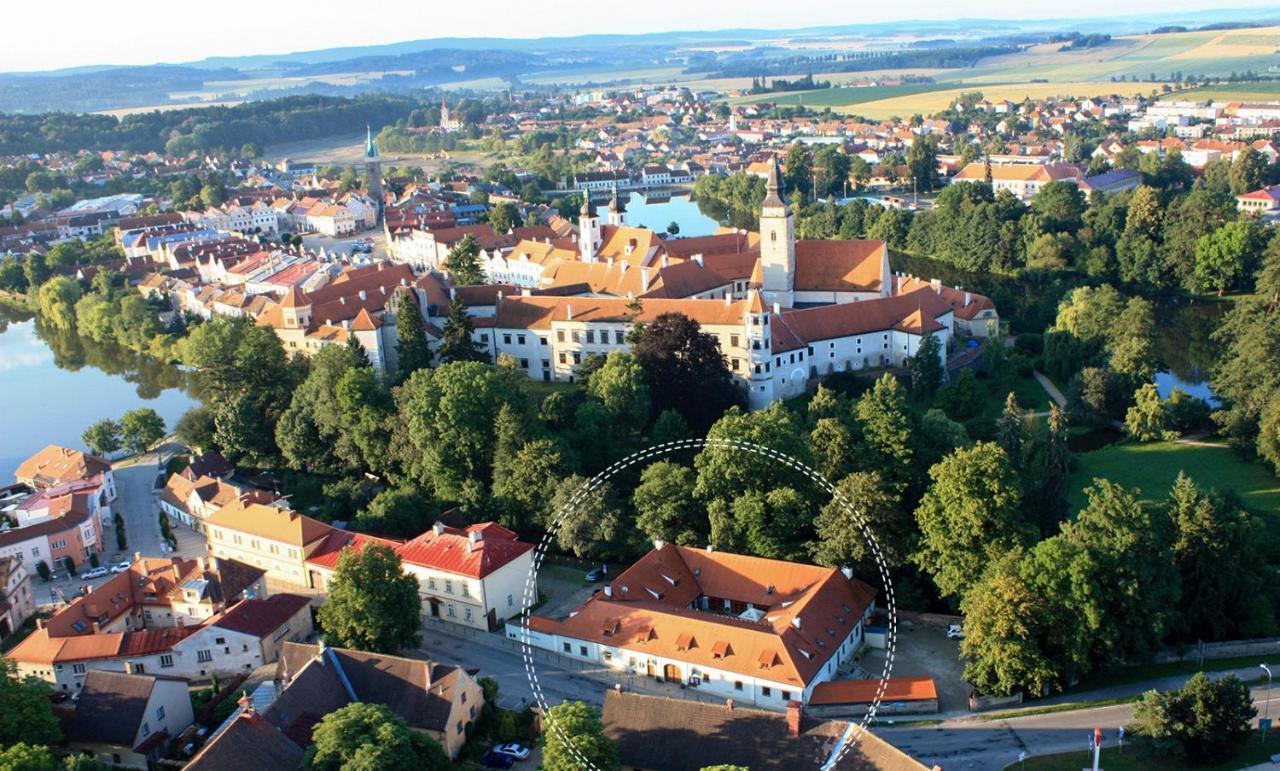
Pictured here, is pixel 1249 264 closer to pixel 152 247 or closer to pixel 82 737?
pixel 82 737

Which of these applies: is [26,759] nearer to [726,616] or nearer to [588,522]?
[726,616]

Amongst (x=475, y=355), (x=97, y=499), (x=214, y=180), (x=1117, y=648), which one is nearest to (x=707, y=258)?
(x=475, y=355)

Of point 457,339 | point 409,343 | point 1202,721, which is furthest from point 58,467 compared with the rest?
point 1202,721

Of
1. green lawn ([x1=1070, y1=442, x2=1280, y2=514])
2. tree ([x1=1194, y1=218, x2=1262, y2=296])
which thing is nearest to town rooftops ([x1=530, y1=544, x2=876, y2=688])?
green lawn ([x1=1070, y1=442, x2=1280, y2=514])

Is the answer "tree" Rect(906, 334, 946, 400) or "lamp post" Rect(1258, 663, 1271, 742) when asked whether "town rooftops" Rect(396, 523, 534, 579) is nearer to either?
"lamp post" Rect(1258, 663, 1271, 742)

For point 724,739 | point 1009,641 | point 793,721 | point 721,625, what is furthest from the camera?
point 721,625

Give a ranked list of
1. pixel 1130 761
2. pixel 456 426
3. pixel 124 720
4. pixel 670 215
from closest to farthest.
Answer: pixel 1130 761 → pixel 124 720 → pixel 456 426 → pixel 670 215
